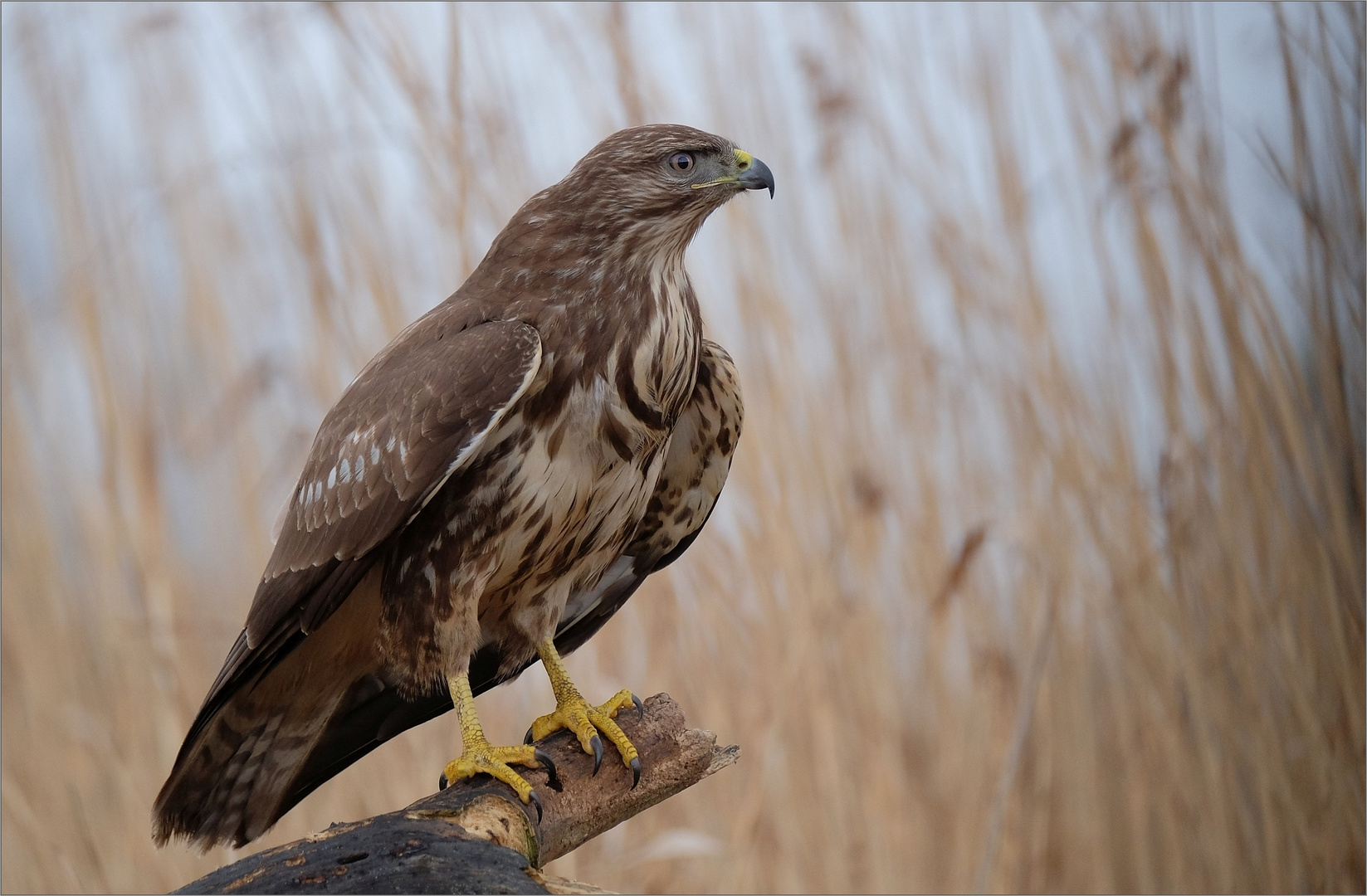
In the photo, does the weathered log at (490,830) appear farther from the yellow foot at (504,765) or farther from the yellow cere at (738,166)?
the yellow cere at (738,166)

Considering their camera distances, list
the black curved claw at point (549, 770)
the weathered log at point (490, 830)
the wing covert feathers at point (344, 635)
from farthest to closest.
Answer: the black curved claw at point (549, 770), the wing covert feathers at point (344, 635), the weathered log at point (490, 830)

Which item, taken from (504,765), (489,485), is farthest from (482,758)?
(489,485)

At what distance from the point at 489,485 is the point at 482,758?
0.49m

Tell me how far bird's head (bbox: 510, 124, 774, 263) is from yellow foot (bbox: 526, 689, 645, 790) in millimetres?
883

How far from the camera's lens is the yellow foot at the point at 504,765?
6.23ft

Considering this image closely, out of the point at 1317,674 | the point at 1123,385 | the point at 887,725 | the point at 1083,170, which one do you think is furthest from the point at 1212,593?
the point at 1083,170

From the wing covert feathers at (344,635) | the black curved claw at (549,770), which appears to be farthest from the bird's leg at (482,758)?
the wing covert feathers at (344,635)

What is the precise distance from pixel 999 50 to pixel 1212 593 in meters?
1.65

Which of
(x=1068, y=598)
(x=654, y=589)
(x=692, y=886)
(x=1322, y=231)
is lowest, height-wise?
(x=692, y=886)

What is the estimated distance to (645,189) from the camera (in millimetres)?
2043

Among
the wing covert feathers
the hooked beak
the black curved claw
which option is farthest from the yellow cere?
the black curved claw

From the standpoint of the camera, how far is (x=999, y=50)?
121 inches

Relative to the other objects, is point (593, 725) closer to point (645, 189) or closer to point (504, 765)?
point (504, 765)

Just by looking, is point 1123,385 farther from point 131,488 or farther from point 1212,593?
point 131,488
